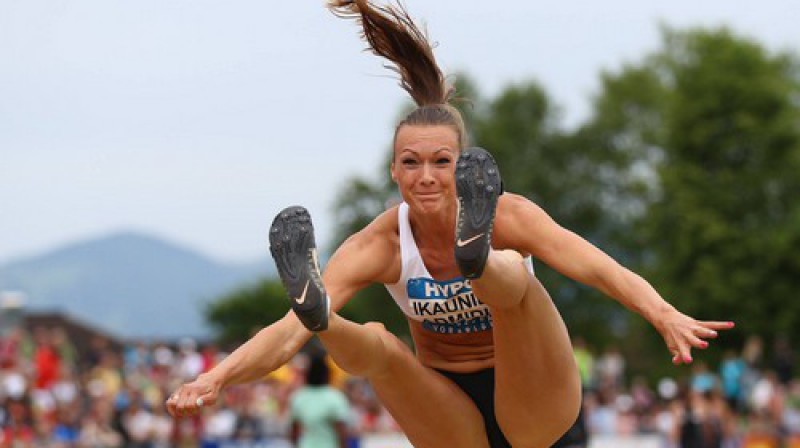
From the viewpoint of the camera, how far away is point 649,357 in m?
56.6

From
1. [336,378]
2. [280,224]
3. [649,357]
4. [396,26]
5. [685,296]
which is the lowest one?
[649,357]

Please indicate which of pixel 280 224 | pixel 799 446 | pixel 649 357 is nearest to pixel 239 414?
pixel 799 446

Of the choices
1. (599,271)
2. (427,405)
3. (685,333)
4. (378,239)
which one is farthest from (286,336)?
(685,333)

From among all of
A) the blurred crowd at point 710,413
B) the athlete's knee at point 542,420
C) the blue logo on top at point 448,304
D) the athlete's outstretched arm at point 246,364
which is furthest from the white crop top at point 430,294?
the blurred crowd at point 710,413

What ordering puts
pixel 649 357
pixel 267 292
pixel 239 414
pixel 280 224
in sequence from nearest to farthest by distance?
pixel 280 224, pixel 239 414, pixel 649 357, pixel 267 292

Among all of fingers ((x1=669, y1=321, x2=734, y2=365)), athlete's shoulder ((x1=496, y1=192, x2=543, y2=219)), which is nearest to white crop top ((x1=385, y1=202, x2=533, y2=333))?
athlete's shoulder ((x1=496, y1=192, x2=543, y2=219))

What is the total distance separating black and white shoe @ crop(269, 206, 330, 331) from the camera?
5.77 metres

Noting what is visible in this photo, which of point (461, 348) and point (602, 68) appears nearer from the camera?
point (461, 348)

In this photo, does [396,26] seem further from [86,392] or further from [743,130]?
[743,130]

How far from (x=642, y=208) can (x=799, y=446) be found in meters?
44.7

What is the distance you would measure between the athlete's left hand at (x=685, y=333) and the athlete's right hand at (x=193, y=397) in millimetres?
1815

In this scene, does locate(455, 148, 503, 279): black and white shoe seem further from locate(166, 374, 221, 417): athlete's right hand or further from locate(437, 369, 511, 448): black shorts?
locate(437, 369, 511, 448): black shorts

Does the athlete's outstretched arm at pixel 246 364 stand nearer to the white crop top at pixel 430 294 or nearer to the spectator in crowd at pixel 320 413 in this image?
the white crop top at pixel 430 294

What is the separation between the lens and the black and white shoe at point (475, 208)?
18.7 ft
